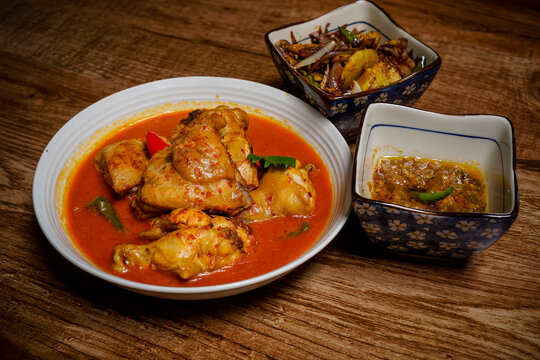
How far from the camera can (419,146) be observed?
2959 mm

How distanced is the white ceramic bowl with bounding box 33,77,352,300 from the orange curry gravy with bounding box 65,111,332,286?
0.20ft

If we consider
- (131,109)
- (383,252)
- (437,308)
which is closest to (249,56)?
(131,109)

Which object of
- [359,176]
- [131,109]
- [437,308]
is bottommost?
[437,308]

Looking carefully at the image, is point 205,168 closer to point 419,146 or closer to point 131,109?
point 131,109

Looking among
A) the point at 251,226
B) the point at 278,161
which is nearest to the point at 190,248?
the point at 251,226

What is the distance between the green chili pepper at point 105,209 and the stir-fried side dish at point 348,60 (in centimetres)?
153

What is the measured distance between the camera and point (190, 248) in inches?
89.4

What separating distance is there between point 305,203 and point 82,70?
2582 mm

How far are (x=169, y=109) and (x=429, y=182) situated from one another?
1.87m

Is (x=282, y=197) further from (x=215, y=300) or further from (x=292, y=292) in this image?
(x=215, y=300)

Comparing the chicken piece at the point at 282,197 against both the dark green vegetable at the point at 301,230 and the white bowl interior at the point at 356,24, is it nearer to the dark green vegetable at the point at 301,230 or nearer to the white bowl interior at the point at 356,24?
the dark green vegetable at the point at 301,230

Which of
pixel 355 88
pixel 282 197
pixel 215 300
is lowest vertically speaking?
pixel 215 300

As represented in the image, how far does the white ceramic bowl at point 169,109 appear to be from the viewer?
7.18ft

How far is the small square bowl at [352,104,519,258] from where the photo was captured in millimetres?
2252
